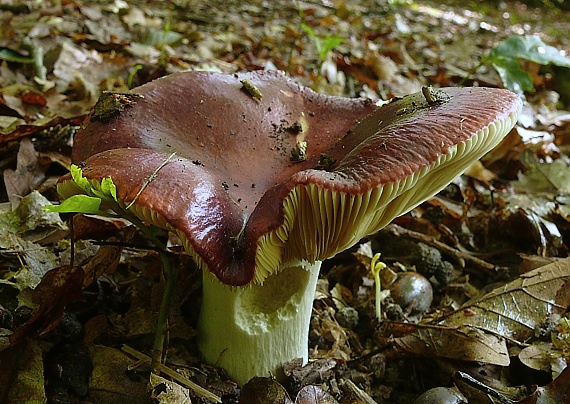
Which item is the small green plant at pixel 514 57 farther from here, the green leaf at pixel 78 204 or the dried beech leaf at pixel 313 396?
the green leaf at pixel 78 204

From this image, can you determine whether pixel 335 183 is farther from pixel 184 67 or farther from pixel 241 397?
pixel 184 67

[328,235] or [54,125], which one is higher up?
[328,235]

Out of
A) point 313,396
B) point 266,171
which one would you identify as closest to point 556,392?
point 313,396

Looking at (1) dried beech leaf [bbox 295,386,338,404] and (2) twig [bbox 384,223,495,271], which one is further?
(2) twig [bbox 384,223,495,271]

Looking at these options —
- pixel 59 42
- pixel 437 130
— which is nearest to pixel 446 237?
pixel 437 130

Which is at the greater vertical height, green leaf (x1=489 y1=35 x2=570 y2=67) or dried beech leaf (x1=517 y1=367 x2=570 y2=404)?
green leaf (x1=489 y1=35 x2=570 y2=67)

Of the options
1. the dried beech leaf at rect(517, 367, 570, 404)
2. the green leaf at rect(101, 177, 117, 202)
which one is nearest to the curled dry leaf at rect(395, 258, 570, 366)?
the dried beech leaf at rect(517, 367, 570, 404)

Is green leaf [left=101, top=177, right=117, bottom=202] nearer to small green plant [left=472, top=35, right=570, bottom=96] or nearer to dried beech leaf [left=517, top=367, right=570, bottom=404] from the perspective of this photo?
dried beech leaf [left=517, top=367, right=570, bottom=404]

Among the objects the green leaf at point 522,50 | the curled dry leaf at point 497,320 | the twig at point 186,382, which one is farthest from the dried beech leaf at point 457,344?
the green leaf at point 522,50
